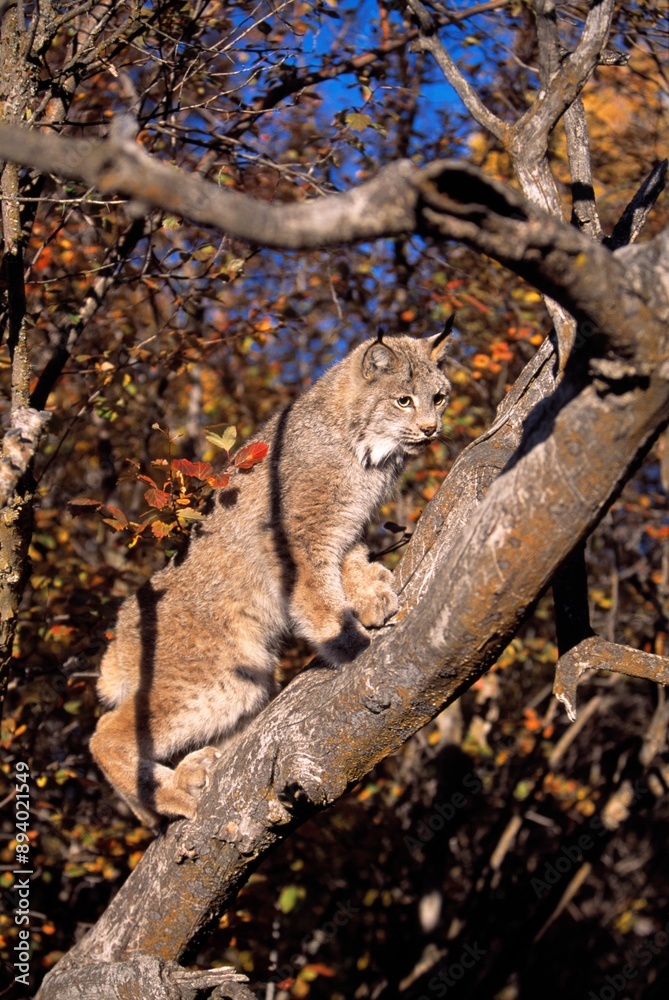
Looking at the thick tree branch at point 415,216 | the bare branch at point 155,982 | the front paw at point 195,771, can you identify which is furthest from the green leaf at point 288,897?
the thick tree branch at point 415,216

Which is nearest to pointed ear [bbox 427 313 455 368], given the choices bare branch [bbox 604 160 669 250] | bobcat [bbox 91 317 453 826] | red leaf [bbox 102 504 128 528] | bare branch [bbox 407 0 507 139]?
bobcat [bbox 91 317 453 826]

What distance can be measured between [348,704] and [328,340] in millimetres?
5366

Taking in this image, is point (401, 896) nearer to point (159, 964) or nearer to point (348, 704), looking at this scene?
point (159, 964)

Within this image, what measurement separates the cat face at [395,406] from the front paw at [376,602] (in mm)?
766

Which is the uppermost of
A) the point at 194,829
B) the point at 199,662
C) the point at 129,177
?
the point at 129,177

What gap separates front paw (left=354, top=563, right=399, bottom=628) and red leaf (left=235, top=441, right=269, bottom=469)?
76 cm

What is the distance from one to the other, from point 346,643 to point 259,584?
0.64 m

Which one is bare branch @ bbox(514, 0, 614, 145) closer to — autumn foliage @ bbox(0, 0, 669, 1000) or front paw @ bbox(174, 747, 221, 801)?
autumn foliage @ bbox(0, 0, 669, 1000)

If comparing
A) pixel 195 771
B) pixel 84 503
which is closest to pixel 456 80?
pixel 84 503

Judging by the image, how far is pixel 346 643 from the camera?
12.8ft

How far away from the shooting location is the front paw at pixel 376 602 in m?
3.71

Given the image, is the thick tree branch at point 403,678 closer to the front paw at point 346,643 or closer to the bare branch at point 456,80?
the front paw at point 346,643

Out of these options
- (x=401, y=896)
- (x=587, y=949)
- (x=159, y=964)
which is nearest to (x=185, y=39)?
(x=159, y=964)

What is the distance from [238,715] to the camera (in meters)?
4.33
